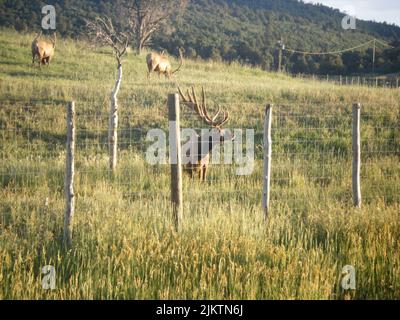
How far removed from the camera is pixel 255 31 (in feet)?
192

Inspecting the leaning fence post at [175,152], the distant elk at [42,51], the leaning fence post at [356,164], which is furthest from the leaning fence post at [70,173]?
the distant elk at [42,51]

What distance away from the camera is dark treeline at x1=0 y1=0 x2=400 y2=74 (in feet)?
130

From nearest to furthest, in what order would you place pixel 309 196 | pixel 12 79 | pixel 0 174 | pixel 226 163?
pixel 309 196
pixel 0 174
pixel 226 163
pixel 12 79

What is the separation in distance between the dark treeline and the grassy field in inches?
927

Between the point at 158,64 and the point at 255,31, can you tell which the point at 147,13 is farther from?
the point at 255,31

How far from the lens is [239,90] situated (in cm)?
1870

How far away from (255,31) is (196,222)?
184ft

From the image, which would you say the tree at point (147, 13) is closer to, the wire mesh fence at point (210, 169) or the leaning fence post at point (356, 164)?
the wire mesh fence at point (210, 169)

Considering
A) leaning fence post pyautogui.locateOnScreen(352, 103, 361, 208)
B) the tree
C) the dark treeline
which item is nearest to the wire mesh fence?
leaning fence post pyautogui.locateOnScreen(352, 103, 361, 208)

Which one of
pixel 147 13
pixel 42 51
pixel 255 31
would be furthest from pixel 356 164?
pixel 255 31

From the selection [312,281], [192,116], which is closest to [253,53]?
[192,116]

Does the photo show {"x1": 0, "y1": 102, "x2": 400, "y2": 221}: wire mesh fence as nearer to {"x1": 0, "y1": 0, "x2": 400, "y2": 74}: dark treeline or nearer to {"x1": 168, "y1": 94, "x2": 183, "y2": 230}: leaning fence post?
{"x1": 168, "y1": 94, "x2": 183, "y2": 230}: leaning fence post
